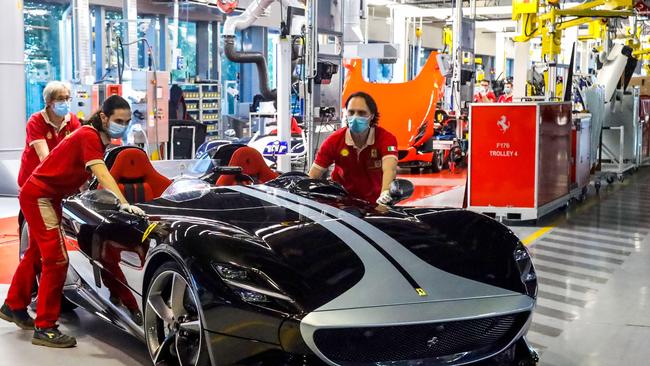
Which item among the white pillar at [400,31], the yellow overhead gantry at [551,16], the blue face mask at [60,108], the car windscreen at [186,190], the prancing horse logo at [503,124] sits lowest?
the car windscreen at [186,190]

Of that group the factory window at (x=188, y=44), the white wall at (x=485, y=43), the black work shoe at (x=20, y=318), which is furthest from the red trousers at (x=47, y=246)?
the white wall at (x=485, y=43)

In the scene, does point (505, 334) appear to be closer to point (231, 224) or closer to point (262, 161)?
point (231, 224)

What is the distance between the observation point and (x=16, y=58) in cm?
1189

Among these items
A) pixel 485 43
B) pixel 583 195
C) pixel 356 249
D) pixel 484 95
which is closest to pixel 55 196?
pixel 356 249

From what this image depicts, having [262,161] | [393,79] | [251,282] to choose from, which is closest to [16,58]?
[262,161]

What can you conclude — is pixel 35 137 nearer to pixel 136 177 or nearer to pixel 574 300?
pixel 136 177

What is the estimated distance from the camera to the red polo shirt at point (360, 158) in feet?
17.7

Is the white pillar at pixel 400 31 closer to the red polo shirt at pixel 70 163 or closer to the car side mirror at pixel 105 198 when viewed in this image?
the red polo shirt at pixel 70 163

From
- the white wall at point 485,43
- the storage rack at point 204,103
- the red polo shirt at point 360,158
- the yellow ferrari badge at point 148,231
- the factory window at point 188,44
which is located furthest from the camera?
the white wall at point 485,43

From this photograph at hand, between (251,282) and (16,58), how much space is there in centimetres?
972

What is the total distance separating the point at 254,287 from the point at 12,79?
970cm

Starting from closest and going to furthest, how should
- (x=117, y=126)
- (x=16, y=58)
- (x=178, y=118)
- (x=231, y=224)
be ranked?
(x=231, y=224) → (x=117, y=126) → (x=16, y=58) → (x=178, y=118)

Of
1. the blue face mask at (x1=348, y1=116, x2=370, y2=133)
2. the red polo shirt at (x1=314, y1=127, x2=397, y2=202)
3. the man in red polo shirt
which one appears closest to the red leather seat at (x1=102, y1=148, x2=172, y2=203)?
the red polo shirt at (x1=314, y1=127, x2=397, y2=202)

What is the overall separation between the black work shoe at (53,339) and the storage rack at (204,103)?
1404 centimetres
